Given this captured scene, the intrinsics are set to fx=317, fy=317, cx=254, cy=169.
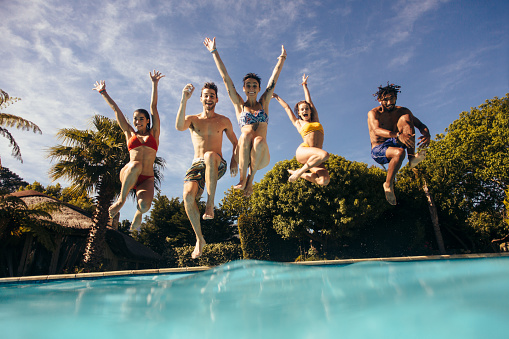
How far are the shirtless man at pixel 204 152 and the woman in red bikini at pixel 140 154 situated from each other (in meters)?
0.67

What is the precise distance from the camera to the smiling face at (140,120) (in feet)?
18.9

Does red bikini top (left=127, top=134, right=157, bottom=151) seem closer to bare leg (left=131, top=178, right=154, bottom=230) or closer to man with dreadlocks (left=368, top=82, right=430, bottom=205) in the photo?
bare leg (left=131, top=178, right=154, bottom=230)

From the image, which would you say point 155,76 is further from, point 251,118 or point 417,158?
point 417,158

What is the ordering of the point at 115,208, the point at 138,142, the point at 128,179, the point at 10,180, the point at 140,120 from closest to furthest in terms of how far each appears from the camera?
the point at 115,208 → the point at 128,179 → the point at 138,142 → the point at 140,120 → the point at 10,180

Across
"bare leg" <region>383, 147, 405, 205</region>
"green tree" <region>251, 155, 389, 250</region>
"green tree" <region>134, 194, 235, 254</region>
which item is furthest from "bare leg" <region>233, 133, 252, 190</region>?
"green tree" <region>134, 194, 235, 254</region>

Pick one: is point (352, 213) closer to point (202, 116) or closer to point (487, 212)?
point (487, 212)

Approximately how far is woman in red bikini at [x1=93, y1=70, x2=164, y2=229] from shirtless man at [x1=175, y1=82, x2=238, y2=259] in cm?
67

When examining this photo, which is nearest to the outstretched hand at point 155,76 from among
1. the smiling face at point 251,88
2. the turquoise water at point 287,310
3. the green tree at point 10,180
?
the smiling face at point 251,88

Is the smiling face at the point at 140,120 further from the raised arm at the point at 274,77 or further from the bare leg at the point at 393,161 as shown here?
the bare leg at the point at 393,161

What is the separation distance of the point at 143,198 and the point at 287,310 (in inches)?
131

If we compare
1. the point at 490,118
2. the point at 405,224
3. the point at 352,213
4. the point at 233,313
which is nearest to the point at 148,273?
the point at 233,313

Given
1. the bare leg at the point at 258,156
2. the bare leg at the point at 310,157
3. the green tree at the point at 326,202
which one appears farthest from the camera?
the green tree at the point at 326,202

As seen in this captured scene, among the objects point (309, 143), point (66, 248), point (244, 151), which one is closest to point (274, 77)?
point (309, 143)

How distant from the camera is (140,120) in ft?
18.9
